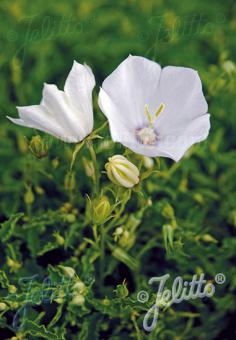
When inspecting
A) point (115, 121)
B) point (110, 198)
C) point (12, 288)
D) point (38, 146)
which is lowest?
point (12, 288)

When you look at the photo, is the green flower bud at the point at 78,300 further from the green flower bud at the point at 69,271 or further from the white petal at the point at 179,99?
the white petal at the point at 179,99

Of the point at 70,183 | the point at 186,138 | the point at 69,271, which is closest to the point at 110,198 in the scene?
the point at 70,183

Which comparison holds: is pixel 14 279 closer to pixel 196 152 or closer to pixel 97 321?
pixel 97 321

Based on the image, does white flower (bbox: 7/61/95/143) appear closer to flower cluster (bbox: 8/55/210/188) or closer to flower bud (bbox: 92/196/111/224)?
flower cluster (bbox: 8/55/210/188)

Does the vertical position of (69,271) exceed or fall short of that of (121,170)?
it falls short

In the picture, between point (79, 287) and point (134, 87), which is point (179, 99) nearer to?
point (134, 87)

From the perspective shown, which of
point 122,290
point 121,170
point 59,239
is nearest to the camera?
point 121,170

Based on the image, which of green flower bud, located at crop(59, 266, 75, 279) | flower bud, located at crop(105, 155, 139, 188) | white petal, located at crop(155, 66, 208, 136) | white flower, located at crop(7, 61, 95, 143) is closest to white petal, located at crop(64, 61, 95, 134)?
white flower, located at crop(7, 61, 95, 143)
